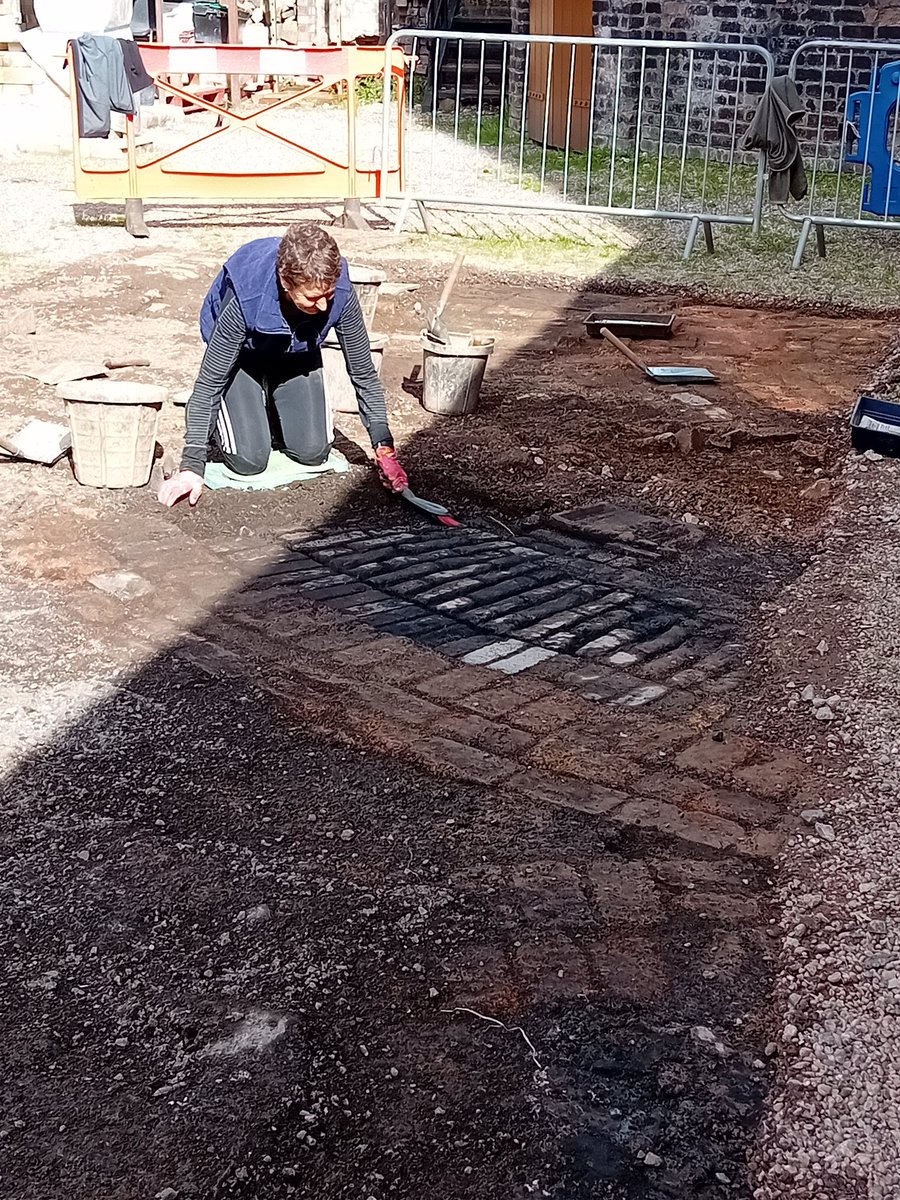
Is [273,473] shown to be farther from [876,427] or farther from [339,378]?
[876,427]

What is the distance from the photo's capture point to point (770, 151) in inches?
412

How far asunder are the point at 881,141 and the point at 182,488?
652 cm

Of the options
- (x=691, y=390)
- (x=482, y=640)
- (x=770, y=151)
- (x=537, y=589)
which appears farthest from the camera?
(x=770, y=151)

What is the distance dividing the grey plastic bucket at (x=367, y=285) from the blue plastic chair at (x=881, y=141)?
406cm

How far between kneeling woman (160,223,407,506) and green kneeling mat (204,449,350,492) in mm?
38

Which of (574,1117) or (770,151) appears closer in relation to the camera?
(574,1117)

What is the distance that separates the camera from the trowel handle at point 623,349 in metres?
8.18

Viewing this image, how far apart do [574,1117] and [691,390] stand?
5708 millimetres

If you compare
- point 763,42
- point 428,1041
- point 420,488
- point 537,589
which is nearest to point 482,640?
point 537,589

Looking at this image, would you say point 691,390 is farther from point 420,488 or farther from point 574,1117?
point 574,1117

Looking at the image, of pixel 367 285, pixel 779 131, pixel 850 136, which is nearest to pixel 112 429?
pixel 367 285

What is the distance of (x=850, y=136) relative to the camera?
14648 mm

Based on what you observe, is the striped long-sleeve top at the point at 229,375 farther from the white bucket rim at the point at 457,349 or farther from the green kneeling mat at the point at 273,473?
the white bucket rim at the point at 457,349

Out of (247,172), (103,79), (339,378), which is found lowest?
(339,378)
